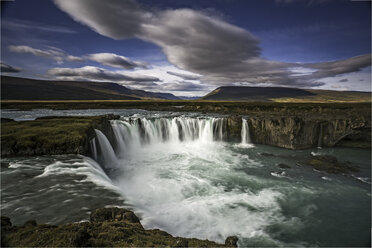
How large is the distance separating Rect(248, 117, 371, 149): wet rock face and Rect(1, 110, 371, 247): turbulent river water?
2.67 m

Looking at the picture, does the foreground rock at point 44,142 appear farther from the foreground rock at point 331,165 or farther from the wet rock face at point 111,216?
the foreground rock at point 331,165

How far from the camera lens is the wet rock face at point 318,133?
2339cm

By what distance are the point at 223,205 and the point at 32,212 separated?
30.0ft

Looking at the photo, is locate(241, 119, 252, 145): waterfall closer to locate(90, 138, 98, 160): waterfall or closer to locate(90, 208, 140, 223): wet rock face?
locate(90, 138, 98, 160): waterfall

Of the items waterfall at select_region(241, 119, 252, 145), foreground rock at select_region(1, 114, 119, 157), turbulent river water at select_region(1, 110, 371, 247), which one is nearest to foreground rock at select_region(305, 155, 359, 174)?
turbulent river water at select_region(1, 110, 371, 247)

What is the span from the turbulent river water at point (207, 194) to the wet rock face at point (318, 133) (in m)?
2.67

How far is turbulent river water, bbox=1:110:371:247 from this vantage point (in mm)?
7680

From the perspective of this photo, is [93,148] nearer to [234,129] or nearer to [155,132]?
[155,132]

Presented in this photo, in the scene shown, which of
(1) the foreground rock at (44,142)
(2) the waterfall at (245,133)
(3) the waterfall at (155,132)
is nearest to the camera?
(1) the foreground rock at (44,142)

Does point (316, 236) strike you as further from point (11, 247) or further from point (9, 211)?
point (9, 211)

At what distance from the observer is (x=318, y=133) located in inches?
952

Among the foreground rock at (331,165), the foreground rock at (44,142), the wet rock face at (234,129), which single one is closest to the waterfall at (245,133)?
the wet rock face at (234,129)

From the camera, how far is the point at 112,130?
71.4ft

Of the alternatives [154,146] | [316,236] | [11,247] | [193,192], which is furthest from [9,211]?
[154,146]
